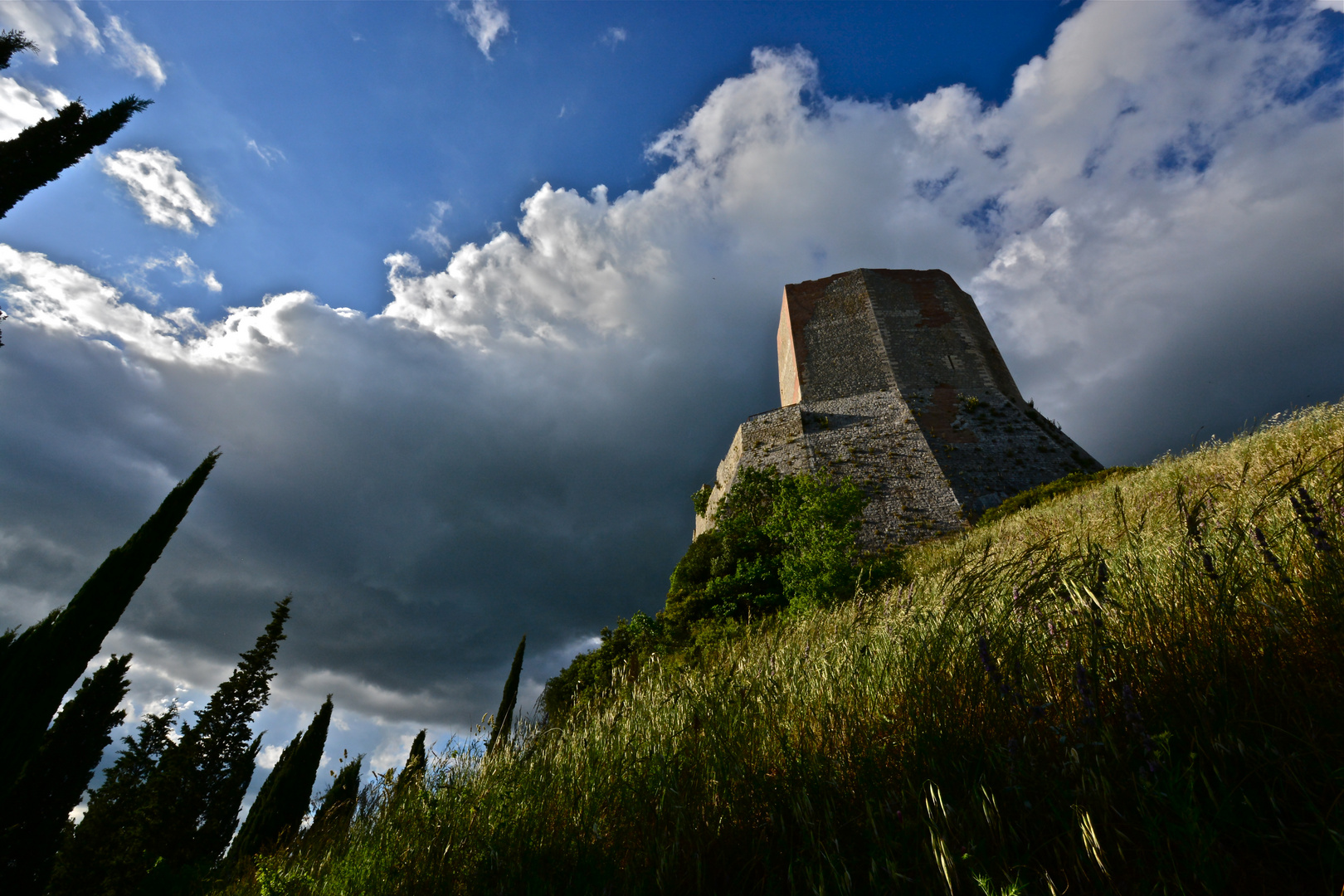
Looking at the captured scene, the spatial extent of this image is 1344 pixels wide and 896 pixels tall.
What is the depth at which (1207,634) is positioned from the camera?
7.33 ft

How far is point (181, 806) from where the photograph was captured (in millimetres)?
17656

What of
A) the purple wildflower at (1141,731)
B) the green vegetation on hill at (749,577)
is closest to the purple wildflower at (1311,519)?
the purple wildflower at (1141,731)

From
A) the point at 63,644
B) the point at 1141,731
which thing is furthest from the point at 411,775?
the point at 63,644

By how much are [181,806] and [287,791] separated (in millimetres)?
5702

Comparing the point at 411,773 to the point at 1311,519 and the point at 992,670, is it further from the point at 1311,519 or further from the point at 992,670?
the point at 1311,519

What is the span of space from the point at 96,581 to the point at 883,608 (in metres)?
13.8

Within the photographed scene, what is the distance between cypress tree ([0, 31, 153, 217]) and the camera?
904 cm

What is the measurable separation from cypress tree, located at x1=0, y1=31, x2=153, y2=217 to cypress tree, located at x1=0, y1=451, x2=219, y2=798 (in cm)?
28

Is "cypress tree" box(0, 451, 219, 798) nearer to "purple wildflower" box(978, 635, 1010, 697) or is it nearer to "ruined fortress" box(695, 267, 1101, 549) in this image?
"purple wildflower" box(978, 635, 1010, 697)

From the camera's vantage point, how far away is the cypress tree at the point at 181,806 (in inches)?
610

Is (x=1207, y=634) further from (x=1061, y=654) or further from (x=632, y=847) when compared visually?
(x=632, y=847)

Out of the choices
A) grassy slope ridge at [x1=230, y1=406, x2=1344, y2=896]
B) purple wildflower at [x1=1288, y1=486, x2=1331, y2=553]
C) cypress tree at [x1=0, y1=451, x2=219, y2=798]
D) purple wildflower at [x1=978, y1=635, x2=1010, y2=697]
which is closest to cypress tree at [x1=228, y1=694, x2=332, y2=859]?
cypress tree at [x1=0, y1=451, x2=219, y2=798]

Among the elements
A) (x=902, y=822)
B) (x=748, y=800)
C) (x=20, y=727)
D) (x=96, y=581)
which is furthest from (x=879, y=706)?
(x=96, y=581)

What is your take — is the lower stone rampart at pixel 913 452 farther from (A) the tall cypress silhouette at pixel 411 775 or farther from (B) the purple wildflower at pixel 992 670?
(B) the purple wildflower at pixel 992 670
